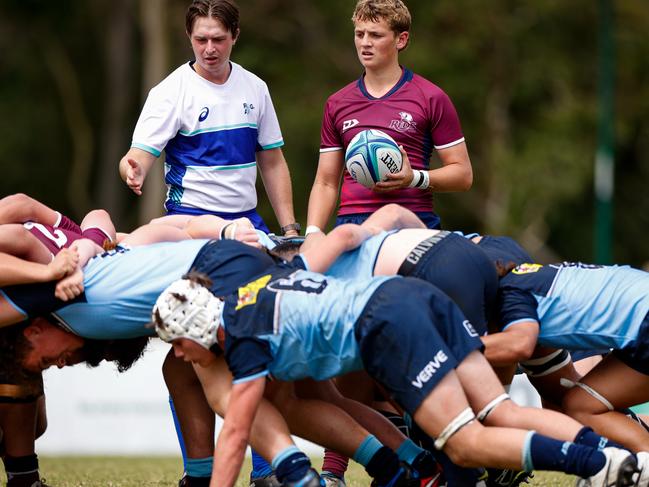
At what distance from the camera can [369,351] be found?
5480mm

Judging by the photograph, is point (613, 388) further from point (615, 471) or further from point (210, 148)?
point (210, 148)

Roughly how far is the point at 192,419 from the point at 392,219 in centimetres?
151

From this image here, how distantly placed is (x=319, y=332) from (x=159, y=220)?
1.77 metres

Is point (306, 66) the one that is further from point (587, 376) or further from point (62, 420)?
point (587, 376)

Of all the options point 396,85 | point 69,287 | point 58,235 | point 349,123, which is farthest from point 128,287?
point 396,85

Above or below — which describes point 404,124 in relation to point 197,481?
above

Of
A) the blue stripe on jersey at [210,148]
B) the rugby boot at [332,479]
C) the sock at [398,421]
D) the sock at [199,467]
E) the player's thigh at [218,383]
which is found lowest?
the rugby boot at [332,479]

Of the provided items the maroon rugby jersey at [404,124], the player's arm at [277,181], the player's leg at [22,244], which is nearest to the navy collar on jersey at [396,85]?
the maroon rugby jersey at [404,124]

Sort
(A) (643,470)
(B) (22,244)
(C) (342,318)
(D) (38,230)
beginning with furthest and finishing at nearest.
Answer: (D) (38,230)
(B) (22,244)
(A) (643,470)
(C) (342,318)

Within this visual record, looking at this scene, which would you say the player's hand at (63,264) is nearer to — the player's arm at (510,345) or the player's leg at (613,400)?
the player's arm at (510,345)

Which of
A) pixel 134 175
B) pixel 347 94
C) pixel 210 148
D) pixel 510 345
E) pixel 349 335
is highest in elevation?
pixel 347 94

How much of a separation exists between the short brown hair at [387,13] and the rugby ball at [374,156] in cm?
74

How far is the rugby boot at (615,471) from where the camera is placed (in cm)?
530

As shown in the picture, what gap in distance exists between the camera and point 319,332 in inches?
219
